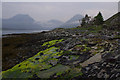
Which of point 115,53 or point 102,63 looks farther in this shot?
point 115,53

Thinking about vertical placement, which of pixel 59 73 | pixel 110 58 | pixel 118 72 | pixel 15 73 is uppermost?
pixel 110 58

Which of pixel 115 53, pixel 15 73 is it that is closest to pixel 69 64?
pixel 115 53

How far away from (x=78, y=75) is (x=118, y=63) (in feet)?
16.3

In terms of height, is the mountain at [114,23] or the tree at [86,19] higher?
the tree at [86,19]

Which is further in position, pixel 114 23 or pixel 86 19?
pixel 86 19

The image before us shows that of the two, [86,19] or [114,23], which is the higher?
[86,19]

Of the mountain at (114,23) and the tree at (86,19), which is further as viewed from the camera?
the tree at (86,19)

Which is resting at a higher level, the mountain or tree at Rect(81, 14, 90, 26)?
tree at Rect(81, 14, 90, 26)

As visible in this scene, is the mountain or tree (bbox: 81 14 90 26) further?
tree (bbox: 81 14 90 26)

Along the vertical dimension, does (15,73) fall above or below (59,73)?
below

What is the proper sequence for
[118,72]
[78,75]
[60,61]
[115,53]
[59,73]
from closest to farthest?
[118,72] → [78,75] → [59,73] → [115,53] → [60,61]

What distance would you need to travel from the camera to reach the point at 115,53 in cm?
1420

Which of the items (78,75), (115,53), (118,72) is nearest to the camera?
(118,72)

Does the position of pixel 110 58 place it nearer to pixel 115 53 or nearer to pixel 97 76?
pixel 115 53
